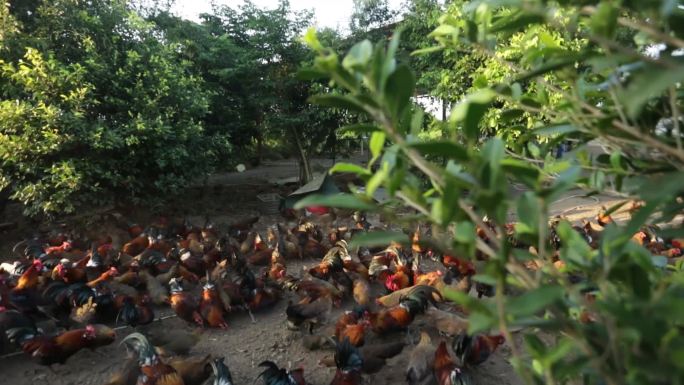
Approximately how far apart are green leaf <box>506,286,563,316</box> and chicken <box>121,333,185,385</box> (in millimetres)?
2521

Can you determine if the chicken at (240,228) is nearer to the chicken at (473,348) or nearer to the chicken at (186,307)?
the chicken at (186,307)

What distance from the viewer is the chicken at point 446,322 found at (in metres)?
3.55

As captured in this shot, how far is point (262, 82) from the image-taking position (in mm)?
10891

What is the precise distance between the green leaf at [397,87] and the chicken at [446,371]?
2.30 meters

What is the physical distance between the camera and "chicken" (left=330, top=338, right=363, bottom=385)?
9.53ft

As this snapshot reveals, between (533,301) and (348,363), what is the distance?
252cm

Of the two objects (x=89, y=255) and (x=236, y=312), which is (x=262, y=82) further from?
(x=236, y=312)

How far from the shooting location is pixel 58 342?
10.9 ft

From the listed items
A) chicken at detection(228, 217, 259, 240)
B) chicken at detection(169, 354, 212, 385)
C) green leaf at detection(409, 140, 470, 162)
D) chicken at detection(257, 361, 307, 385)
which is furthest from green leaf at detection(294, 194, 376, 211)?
chicken at detection(228, 217, 259, 240)

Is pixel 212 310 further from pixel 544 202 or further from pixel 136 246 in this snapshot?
pixel 544 202

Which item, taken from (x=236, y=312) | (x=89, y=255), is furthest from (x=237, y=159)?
(x=236, y=312)

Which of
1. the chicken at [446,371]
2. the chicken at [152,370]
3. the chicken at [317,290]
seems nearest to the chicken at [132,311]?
the chicken at [152,370]

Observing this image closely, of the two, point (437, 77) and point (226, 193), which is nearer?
point (437, 77)

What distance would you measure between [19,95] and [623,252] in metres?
8.03
